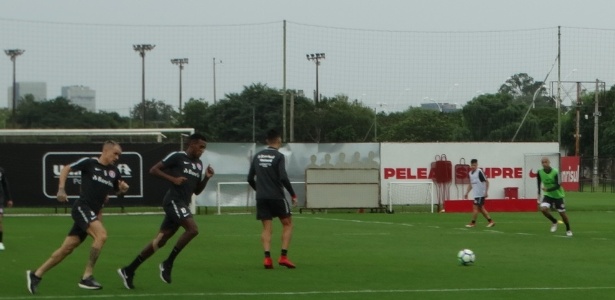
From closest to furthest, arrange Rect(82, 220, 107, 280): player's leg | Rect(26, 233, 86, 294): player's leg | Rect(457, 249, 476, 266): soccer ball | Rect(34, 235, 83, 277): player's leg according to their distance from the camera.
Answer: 1. Rect(26, 233, 86, 294): player's leg
2. Rect(34, 235, 83, 277): player's leg
3. Rect(82, 220, 107, 280): player's leg
4. Rect(457, 249, 476, 266): soccer ball

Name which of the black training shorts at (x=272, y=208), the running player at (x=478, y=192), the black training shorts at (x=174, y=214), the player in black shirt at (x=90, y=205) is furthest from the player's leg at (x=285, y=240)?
the running player at (x=478, y=192)

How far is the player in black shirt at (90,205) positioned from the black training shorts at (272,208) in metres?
3.54

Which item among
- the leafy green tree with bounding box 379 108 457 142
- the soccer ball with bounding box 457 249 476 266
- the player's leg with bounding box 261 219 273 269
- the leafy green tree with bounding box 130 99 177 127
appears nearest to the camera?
the player's leg with bounding box 261 219 273 269

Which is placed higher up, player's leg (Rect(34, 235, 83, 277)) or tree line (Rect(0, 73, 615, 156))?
tree line (Rect(0, 73, 615, 156))

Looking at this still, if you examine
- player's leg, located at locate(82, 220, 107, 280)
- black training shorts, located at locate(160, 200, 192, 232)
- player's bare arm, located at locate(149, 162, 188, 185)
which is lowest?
player's leg, located at locate(82, 220, 107, 280)

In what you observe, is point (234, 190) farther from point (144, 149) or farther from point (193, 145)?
point (193, 145)

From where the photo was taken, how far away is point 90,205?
1451 cm

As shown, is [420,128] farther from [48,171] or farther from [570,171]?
[48,171]

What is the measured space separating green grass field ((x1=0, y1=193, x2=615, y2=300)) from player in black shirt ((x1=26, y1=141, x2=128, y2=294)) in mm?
402

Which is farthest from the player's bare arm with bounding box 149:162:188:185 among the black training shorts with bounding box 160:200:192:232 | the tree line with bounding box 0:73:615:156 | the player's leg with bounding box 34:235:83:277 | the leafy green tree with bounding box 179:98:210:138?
the leafy green tree with bounding box 179:98:210:138

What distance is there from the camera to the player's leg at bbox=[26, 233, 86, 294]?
46.3ft

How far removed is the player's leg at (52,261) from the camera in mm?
14102

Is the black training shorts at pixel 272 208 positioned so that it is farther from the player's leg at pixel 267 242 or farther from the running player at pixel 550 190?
the running player at pixel 550 190

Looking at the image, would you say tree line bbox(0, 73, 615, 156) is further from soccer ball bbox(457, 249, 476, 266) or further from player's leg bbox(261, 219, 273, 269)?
player's leg bbox(261, 219, 273, 269)
